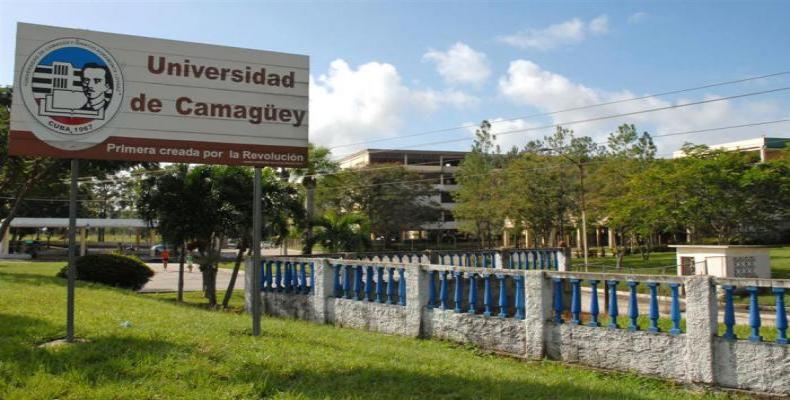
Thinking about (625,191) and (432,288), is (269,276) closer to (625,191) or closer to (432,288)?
(432,288)

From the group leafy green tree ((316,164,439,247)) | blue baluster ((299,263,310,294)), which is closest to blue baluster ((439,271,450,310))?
blue baluster ((299,263,310,294))

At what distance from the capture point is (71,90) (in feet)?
22.2

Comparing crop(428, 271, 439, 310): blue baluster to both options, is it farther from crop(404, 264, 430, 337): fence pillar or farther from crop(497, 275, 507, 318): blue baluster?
crop(497, 275, 507, 318): blue baluster

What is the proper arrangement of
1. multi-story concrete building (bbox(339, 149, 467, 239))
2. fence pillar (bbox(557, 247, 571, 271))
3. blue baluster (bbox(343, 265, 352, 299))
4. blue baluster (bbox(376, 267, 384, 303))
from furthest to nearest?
1. multi-story concrete building (bbox(339, 149, 467, 239))
2. fence pillar (bbox(557, 247, 571, 271))
3. blue baluster (bbox(343, 265, 352, 299))
4. blue baluster (bbox(376, 267, 384, 303))

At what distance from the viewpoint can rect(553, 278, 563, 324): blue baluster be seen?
7.58m

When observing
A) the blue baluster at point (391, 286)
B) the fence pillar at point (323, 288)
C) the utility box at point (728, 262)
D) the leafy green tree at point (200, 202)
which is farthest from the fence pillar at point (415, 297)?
the utility box at point (728, 262)

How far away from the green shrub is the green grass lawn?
9.27 metres

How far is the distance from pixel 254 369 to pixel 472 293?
365 centimetres

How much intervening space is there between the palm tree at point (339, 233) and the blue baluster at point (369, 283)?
39.9 feet

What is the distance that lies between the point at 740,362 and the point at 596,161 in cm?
3573

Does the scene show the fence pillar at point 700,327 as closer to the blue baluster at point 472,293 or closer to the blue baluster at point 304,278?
the blue baluster at point 472,293

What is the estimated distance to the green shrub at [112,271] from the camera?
1695 cm

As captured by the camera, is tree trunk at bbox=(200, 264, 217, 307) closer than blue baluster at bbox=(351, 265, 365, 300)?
No

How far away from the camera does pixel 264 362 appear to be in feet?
19.9
